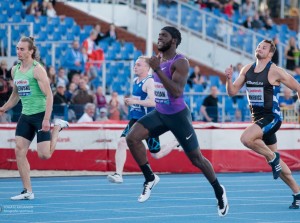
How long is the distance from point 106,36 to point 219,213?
18383 millimetres

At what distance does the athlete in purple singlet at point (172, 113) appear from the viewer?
43.3 ft

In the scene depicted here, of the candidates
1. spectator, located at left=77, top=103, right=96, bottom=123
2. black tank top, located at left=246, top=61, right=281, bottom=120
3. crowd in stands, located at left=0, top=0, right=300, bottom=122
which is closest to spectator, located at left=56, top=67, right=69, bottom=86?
crowd in stands, located at left=0, top=0, right=300, bottom=122

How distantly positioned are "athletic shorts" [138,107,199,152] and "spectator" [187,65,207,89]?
641 inches

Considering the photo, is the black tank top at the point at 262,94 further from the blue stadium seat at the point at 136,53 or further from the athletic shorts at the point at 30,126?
the blue stadium seat at the point at 136,53

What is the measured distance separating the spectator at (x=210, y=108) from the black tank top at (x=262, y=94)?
10.7m

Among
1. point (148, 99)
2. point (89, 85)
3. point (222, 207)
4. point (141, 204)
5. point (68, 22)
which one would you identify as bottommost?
point (141, 204)

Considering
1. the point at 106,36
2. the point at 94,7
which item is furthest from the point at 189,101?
the point at 94,7

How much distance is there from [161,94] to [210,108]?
12.7m

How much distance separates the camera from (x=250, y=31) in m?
33.4

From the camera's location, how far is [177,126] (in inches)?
528

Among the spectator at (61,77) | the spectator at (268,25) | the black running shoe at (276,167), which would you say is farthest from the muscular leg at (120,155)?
the spectator at (268,25)

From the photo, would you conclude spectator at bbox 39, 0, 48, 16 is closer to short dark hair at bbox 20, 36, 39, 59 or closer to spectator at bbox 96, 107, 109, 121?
spectator at bbox 96, 107, 109, 121

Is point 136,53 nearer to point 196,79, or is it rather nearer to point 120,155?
point 196,79

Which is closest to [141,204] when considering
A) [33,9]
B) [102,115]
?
[102,115]
